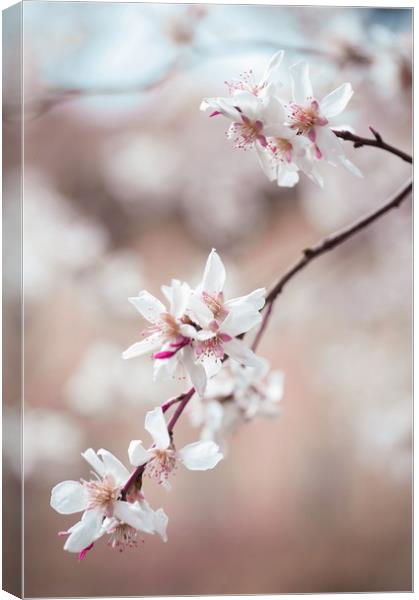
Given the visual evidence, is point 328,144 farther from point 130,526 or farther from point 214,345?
point 130,526

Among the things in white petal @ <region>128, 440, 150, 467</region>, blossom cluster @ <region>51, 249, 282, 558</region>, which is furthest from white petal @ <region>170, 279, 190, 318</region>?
white petal @ <region>128, 440, 150, 467</region>

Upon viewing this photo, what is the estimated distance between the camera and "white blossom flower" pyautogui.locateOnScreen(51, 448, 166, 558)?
986 mm

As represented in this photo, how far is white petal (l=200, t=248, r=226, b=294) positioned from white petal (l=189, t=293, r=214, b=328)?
34 millimetres

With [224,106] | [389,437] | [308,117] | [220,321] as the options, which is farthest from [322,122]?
[389,437]

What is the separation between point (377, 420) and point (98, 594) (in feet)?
2.26

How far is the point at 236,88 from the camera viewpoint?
42.6 inches

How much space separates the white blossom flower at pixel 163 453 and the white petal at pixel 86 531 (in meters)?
0.07

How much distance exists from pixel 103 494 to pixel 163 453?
0.23 ft

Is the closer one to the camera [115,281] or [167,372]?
[167,372]

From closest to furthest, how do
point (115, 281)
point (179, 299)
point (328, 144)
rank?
point (179, 299), point (328, 144), point (115, 281)

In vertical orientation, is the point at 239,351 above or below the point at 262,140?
below

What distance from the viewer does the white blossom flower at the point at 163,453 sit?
3.25 feet

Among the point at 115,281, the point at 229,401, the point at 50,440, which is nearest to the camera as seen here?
the point at 229,401

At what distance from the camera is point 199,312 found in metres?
0.97
